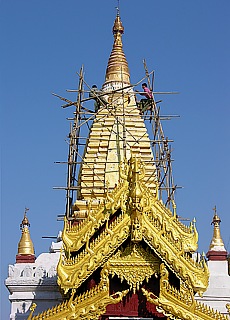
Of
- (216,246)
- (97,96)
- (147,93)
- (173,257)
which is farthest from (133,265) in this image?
(147,93)

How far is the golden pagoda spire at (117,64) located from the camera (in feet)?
65.1

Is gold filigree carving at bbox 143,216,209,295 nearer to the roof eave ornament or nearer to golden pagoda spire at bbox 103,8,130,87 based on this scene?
the roof eave ornament

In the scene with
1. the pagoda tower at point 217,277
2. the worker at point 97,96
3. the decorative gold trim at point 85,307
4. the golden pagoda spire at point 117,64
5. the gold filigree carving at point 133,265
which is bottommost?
the decorative gold trim at point 85,307

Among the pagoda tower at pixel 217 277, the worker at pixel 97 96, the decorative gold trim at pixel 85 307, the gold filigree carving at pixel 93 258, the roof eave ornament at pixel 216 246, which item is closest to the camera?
the decorative gold trim at pixel 85 307

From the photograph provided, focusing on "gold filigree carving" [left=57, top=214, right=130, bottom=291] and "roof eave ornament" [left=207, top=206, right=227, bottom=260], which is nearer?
"gold filigree carving" [left=57, top=214, right=130, bottom=291]

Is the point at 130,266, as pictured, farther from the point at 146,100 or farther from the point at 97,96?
the point at 146,100

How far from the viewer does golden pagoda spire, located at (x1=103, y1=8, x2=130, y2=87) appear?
65.1 feet

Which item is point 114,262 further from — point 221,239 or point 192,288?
point 221,239

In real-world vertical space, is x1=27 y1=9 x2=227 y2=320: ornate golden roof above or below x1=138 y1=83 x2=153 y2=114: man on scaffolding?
below

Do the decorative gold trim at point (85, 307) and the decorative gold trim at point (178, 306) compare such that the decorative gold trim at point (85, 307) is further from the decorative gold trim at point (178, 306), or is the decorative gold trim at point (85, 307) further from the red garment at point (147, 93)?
the red garment at point (147, 93)

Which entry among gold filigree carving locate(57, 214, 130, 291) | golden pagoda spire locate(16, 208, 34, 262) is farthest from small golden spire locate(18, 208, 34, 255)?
gold filigree carving locate(57, 214, 130, 291)

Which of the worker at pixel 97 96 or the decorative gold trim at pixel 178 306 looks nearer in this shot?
the decorative gold trim at pixel 178 306

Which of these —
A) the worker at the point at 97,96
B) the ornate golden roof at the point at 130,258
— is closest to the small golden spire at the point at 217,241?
the ornate golden roof at the point at 130,258

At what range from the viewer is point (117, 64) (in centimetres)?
2031
